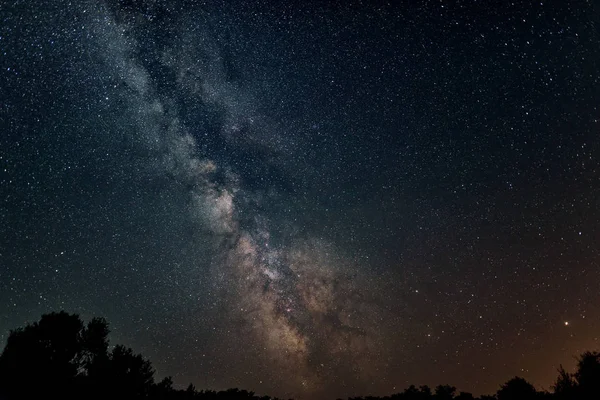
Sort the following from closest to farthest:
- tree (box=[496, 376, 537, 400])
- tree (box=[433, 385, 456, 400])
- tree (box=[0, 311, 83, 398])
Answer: tree (box=[0, 311, 83, 398]) < tree (box=[496, 376, 537, 400]) < tree (box=[433, 385, 456, 400])

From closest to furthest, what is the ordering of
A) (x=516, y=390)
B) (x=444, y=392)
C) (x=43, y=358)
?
(x=43, y=358), (x=516, y=390), (x=444, y=392)

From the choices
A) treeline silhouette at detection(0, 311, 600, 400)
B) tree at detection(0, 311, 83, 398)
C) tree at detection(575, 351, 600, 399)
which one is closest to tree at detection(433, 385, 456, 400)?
treeline silhouette at detection(0, 311, 600, 400)

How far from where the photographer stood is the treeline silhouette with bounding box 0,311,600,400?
62.9ft

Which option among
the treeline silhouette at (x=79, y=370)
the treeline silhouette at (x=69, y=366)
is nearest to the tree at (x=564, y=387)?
the treeline silhouette at (x=79, y=370)

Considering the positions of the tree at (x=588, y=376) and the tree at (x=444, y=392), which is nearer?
the tree at (x=588, y=376)

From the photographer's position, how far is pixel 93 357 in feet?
73.0

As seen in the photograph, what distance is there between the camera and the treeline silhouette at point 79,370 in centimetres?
1917

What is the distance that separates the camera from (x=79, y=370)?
2138 centimetres

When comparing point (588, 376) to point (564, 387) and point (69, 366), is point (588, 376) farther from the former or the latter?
point (69, 366)

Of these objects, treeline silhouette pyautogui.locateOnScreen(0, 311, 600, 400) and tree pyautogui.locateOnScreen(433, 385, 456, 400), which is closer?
treeline silhouette pyautogui.locateOnScreen(0, 311, 600, 400)

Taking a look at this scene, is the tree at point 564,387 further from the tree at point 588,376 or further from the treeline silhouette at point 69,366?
the treeline silhouette at point 69,366

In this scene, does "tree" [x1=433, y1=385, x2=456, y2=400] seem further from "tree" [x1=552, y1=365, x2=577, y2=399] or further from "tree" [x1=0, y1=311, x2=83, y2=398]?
"tree" [x1=0, y1=311, x2=83, y2=398]

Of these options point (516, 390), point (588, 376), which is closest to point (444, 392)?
point (516, 390)

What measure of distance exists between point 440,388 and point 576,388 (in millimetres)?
16885
